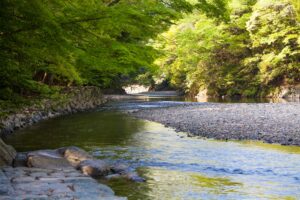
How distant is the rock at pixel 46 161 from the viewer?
9.18 metres

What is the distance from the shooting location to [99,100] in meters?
36.3

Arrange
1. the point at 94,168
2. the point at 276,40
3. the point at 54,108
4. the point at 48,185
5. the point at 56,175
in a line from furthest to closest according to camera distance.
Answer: the point at 276,40 → the point at 54,108 → the point at 94,168 → the point at 56,175 → the point at 48,185

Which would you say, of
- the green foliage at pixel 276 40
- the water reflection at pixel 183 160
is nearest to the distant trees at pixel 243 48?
the green foliage at pixel 276 40

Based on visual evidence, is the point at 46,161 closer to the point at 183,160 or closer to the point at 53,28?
the point at 53,28

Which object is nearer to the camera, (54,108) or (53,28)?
(53,28)

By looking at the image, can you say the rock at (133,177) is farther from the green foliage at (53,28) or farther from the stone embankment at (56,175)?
the green foliage at (53,28)

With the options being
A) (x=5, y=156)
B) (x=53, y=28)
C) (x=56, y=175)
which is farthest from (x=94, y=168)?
(x=53, y=28)

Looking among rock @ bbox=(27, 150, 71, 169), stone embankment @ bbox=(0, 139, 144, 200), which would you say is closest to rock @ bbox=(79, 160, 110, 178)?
stone embankment @ bbox=(0, 139, 144, 200)

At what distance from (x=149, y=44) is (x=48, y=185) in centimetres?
3773

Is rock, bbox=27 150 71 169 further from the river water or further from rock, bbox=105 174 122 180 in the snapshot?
the river water

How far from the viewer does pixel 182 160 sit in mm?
10641

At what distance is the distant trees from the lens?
3784cm

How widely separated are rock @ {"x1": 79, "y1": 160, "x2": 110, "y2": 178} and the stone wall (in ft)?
20.0

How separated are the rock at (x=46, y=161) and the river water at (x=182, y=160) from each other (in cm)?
145
